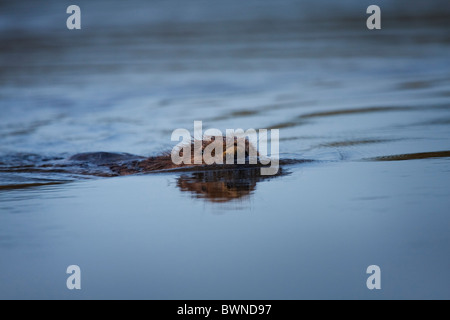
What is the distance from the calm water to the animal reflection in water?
27 millimetres

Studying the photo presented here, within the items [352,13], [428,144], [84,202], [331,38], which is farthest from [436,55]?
[84,202]

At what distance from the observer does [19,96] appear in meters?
11.3

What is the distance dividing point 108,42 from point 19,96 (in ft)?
16.4

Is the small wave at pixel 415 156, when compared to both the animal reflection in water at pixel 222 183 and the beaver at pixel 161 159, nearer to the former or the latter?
the animal reflection in water at pixel 222 183

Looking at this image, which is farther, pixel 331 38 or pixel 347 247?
pixel 331 38

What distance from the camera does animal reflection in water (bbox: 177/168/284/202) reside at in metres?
5.04

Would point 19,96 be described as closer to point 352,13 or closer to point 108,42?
point 108,42

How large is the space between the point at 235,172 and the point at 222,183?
0.36 metres

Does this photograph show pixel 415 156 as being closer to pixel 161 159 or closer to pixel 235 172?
pixel 235 172

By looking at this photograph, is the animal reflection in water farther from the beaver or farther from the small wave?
the small wave

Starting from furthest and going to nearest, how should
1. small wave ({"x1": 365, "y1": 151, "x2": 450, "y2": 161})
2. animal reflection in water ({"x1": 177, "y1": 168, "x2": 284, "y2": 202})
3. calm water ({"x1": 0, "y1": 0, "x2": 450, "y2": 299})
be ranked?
small wave ({"x1": 365, "y1": 151, "x2": 450, "y2": 161}), animal reflection in water ({"x1": 177, "y1": 168, "x2": 284, "y2": 202}), calm water ({"x1": 0, "y1": 0, "x2": 450, "y2": 299})

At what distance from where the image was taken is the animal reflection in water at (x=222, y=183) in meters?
5.04

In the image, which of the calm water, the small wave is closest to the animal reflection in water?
the calm water

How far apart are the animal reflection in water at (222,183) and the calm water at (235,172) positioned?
3cm
